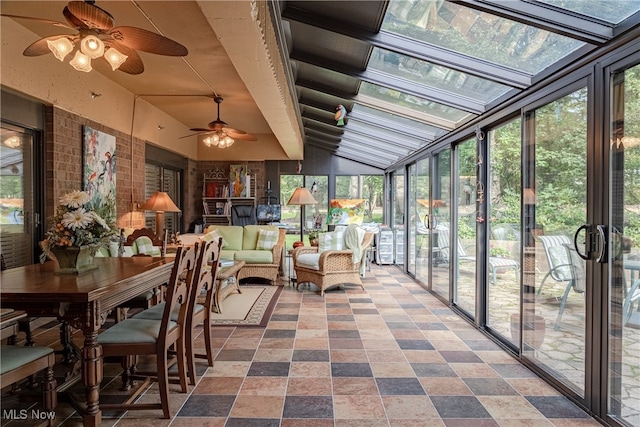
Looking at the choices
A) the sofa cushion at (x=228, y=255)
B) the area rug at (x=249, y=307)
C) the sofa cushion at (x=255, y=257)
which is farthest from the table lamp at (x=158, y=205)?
the area rug at (x=249, y=307)

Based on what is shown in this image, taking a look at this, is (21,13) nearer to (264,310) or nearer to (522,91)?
(264,310)

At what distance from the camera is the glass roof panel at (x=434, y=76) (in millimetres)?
3256

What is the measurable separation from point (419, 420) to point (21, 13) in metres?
4.21

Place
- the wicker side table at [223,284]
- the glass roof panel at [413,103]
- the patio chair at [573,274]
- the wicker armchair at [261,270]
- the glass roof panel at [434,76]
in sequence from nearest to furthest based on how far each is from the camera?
1. the patio chair at [573,274]
2. the glass roof panel at [434,76]
3. the glass roof panel at [413,103]
4. the wicker side table at [223,284]
5. the wicker armchair at [261,270]

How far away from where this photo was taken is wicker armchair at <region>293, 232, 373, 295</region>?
5.23 metres

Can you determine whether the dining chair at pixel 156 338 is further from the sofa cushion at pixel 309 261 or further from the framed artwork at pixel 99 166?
the sofa cushion at pixel 309 261

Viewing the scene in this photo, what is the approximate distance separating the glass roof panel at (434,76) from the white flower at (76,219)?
2.49 m

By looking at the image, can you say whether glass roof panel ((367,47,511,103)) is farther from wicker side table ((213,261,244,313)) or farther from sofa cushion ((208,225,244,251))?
sofa cushion ((208,225,244,251))

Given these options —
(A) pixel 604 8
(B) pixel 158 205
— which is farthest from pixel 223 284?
(A) pixel 604 8

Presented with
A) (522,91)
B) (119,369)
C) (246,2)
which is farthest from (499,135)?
(119,369)

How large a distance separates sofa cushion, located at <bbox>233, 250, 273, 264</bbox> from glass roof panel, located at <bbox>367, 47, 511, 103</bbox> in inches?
130

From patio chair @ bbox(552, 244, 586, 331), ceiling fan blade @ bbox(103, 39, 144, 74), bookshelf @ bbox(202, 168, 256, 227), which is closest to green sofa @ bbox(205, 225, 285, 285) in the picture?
bookshelf @ bbox(202, 168, 256, 227)

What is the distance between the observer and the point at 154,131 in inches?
249

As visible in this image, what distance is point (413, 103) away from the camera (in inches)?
165
